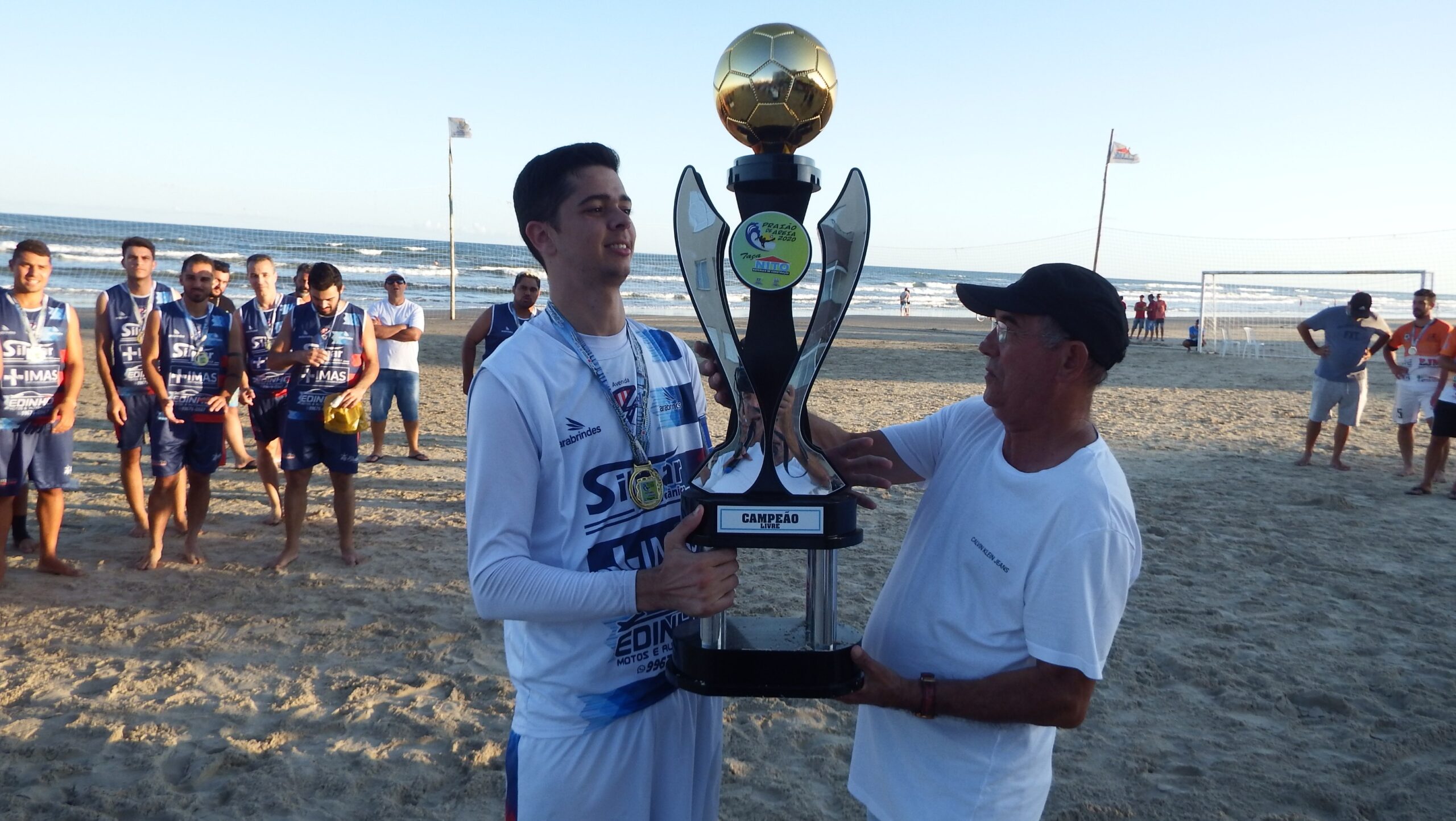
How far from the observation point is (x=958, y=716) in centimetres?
174

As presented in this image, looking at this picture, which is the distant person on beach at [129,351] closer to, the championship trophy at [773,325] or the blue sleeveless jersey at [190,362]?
the blue sleeveless jersey at [190,362]

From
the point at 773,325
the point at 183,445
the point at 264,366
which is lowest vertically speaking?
the point at 183,445

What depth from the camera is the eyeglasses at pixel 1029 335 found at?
174 centimetres

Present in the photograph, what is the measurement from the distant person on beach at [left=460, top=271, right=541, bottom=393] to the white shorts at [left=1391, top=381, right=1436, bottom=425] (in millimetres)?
8137

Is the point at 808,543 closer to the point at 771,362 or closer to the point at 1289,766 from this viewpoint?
the point at 771,362

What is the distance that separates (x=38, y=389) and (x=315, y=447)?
145cm

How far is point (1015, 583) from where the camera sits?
5.64ft

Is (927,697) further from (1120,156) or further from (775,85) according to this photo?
(1120,156)

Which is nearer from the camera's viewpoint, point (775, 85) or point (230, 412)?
point (775, 85)

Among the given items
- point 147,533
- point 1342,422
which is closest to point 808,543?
point 147,533

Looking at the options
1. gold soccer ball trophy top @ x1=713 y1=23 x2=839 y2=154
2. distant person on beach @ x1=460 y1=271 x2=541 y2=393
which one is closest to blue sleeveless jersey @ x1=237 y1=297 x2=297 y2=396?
distant person on beach @ x1=460 y1=271 x2=541 y2=393

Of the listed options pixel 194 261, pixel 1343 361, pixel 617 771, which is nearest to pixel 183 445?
pixel 194 261

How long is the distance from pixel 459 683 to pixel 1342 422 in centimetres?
903

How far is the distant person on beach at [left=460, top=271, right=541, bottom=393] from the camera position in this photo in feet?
23.1
